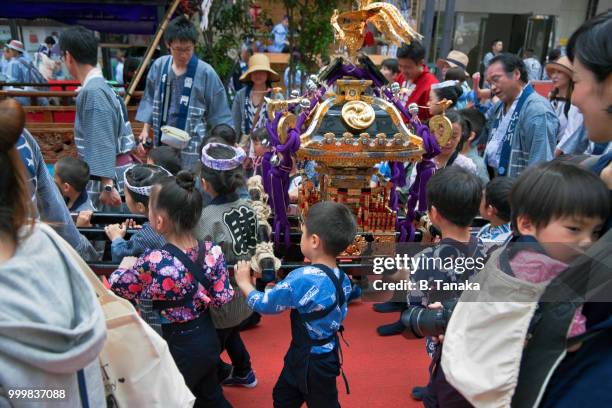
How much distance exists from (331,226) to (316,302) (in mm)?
277

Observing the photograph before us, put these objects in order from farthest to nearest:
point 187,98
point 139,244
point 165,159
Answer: point 187,98 < point 165,159 < point 139,244

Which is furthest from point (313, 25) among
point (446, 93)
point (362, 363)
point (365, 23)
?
point (362, 363)

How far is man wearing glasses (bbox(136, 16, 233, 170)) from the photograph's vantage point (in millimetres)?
3764

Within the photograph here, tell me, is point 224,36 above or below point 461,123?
above

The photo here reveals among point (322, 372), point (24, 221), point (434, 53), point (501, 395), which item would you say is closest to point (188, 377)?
point (322, 372)

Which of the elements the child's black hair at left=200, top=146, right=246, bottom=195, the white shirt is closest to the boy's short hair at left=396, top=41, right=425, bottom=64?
the white shirt

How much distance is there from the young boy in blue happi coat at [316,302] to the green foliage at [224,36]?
18.7ft

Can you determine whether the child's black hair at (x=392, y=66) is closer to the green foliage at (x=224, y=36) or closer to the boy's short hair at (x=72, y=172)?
the green foliage at (x=224, y=36)

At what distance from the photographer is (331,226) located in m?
1.76

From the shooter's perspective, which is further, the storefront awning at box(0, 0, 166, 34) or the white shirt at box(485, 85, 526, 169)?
the storefront awning at box(0, 0, 166, 34)

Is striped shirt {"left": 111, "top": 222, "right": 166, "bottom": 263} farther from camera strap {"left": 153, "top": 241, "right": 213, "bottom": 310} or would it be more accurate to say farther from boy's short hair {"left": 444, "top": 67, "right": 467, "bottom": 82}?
boy's short hair {"left": 444, "top": 67, "right": 467, "bottom": 82}

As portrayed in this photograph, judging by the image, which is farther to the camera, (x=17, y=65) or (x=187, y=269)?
(x=17, y=65)

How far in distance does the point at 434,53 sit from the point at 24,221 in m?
12.8

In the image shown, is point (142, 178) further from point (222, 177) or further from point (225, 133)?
point (225, 133)
